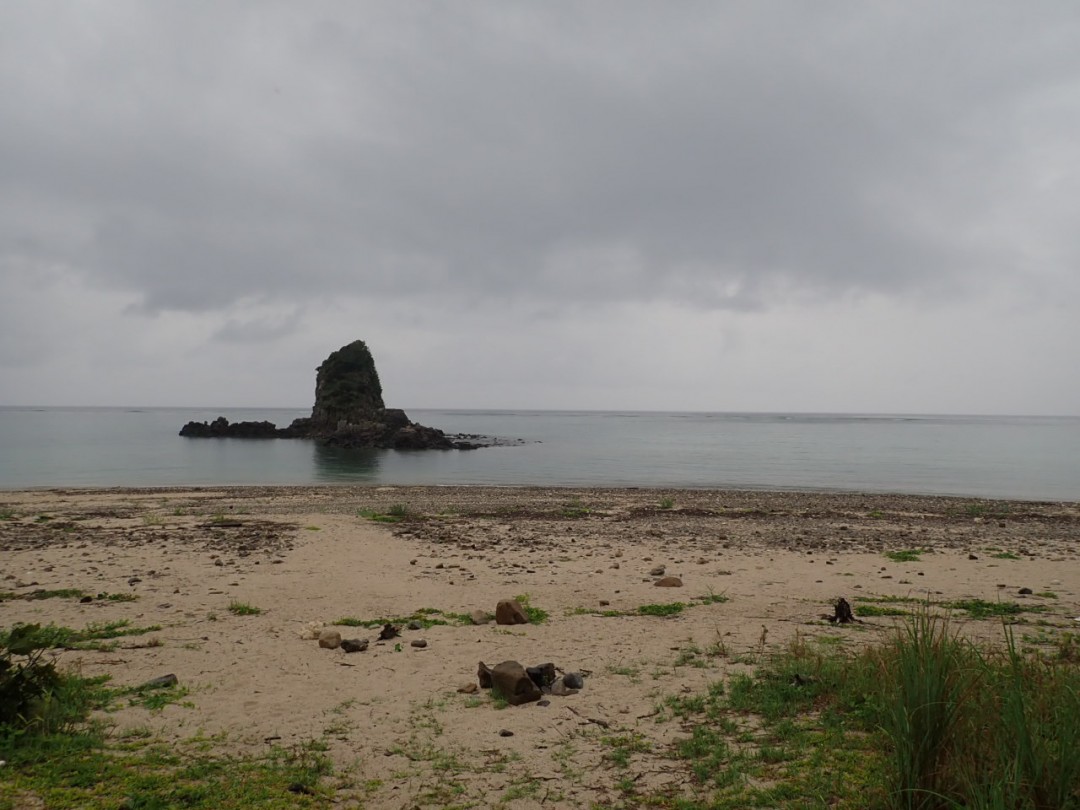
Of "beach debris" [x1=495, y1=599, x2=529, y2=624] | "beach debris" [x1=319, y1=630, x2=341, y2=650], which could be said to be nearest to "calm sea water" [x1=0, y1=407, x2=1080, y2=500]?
"beach debris" [x1=495, y1=599, x2=529, y2=624]

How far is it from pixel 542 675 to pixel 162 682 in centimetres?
415

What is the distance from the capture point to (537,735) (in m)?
5.78

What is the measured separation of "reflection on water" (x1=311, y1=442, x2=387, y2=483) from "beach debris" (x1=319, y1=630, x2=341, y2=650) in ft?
120

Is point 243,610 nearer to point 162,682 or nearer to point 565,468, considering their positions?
point 162,682

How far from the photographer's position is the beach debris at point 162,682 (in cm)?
680

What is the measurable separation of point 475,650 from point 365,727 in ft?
8.12

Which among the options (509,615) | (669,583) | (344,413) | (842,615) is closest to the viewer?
(842,615)

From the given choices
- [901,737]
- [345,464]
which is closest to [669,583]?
[901,737]

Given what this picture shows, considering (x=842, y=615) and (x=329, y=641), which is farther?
(x=842, y=615)

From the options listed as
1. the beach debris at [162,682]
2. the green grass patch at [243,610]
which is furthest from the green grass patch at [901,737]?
the green grass patch at [243,610]

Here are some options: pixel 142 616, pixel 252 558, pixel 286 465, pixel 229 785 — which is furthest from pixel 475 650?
pixel 286 465

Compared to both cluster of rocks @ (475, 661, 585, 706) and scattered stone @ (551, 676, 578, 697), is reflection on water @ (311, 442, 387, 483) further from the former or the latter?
scattered stone @ (551, 676, 578, 697)

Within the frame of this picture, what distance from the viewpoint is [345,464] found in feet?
193

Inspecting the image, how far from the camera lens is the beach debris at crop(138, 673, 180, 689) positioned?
6.80 m
